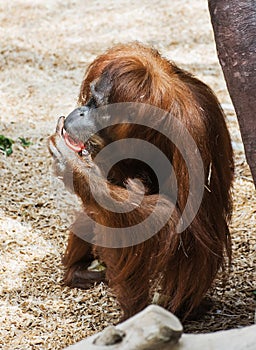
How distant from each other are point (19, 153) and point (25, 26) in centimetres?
231

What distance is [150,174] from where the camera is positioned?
9.31 ft

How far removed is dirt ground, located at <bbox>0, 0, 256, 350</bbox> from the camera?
296cm

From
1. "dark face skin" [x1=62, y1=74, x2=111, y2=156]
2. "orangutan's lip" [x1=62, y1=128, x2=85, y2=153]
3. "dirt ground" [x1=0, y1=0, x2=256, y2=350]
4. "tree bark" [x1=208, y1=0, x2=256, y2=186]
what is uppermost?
"tree bark" [x1=208, y1=0, x2=256, y2=186]

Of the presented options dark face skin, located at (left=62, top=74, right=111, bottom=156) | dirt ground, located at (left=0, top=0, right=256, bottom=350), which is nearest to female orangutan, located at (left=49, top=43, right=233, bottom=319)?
dark face skin, located at (left=62, top=74, right=111, bottom=156)

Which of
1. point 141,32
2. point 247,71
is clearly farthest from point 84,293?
point 141,32

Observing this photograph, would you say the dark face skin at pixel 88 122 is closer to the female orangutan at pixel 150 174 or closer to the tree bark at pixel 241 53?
the female orangutan at pixel 150 174

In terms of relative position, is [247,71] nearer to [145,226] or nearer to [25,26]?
[145,226]

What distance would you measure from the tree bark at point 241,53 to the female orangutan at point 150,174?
0.28 metres

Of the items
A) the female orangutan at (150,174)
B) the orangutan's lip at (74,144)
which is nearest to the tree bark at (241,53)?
the female orangutan at (150,174)

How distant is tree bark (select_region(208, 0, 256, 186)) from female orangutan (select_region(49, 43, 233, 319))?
28cm

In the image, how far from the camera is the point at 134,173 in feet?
9.35

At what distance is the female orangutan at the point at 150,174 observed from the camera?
2.71 meters

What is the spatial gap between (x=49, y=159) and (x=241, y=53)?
2.01 m

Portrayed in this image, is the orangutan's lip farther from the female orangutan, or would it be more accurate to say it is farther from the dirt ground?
the dirt ground
